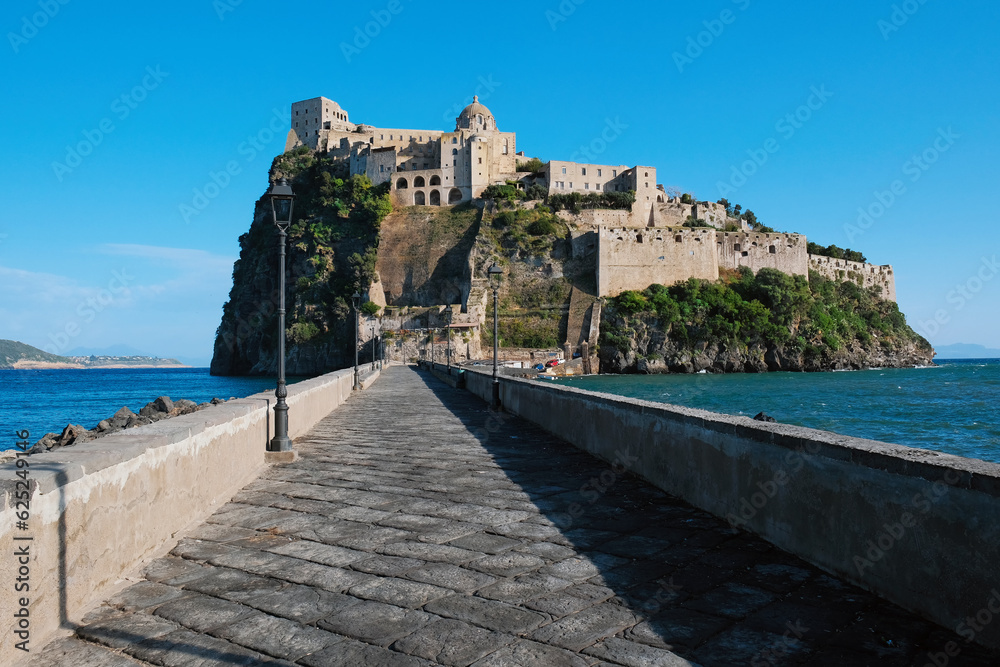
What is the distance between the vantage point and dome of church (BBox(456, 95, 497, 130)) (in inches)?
3479

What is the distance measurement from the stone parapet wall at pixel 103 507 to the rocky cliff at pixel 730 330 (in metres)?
61.8

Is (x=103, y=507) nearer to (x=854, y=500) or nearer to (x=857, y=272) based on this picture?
(x=854, y=500)

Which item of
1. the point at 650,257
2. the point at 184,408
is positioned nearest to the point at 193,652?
the point at 184,408

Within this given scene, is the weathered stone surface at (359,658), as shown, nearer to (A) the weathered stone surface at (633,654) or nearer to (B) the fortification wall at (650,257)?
(A) the weathered stone surface at (633,654)

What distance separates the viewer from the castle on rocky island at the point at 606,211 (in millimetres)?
70375

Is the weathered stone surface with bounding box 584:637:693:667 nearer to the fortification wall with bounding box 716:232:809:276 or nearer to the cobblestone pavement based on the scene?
the cobblestone pavement

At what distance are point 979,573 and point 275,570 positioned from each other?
3.59m

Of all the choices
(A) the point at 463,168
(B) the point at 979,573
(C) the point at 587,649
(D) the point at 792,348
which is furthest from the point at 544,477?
(A) the point at 463,168

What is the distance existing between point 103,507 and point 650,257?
2757 inches

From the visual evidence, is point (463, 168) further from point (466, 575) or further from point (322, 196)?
point (466, 575)

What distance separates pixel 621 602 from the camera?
342cm

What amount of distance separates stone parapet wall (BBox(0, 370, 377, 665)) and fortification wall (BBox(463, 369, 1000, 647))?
3898 mm

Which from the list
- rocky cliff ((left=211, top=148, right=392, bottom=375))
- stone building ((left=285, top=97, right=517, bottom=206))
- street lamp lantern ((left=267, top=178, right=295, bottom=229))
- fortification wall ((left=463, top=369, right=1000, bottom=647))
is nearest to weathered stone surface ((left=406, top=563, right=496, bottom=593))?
fortification wall ((left=463, top=369, right=1000, bottom=647))

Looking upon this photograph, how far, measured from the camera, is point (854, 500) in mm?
3453
